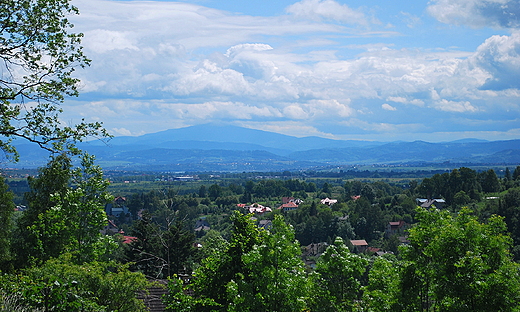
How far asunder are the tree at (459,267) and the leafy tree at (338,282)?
141 cm

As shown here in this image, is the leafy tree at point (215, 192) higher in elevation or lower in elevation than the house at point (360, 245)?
higher

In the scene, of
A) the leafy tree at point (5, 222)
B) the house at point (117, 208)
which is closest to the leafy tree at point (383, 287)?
the leafy tree at point (5, 222)

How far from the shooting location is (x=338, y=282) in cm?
1390

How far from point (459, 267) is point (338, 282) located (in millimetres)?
3753

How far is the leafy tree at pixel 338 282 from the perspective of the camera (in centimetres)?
1346

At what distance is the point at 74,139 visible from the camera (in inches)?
421

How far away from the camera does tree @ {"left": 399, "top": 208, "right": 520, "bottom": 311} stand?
10.7m

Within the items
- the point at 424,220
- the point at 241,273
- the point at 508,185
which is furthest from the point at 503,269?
the point at 508,185

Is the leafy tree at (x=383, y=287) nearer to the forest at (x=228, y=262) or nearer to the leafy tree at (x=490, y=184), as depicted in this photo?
the forest at (x=228, y=262)

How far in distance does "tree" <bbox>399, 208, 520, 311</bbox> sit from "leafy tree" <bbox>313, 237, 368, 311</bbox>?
1408 millimetres

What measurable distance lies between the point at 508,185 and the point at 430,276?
73.3 metres

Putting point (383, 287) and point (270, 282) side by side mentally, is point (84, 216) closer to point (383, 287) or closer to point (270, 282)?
point (270, 282)

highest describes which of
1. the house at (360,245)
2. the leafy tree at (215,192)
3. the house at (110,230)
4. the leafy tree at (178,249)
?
the leafy tree at (178,249)

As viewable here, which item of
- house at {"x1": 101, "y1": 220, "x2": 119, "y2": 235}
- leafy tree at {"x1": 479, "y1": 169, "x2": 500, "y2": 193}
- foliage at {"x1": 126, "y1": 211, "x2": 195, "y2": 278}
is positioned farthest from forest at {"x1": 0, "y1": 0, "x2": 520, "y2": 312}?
leafy tree at {"x1": 479, "y1": 169, "x2": 500, "y2": 193}
